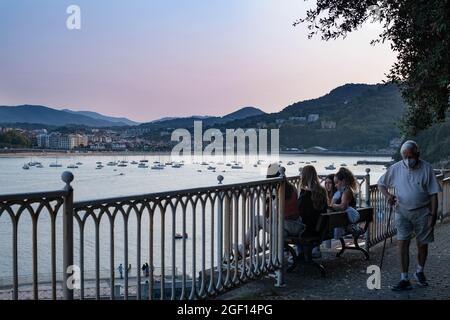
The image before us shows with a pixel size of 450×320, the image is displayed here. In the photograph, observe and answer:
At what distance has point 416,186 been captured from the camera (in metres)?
6.72

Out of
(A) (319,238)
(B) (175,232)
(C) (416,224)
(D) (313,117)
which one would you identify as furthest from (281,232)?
(D) (313,117)

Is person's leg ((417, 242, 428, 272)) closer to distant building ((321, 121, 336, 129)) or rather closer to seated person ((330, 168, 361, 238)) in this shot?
seated person ((330, 168, 361, 238))

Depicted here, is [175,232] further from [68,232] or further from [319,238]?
[319,238]

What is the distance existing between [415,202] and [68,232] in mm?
4210

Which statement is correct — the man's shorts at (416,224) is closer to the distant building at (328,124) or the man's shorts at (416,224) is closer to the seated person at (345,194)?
the seated person at (345,194)

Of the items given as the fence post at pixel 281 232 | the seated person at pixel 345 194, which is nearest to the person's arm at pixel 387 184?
the fence post at pixel 281 232

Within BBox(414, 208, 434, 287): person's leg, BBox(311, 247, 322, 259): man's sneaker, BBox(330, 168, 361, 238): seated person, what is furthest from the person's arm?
BBox(311, 247, 322, 259): man's sneaker

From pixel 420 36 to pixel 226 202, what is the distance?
16.3ft

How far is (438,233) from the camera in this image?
490 inches

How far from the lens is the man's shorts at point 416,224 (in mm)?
6734

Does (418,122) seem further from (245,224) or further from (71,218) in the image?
(71,218)

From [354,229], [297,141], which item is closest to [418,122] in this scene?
[354,229]
